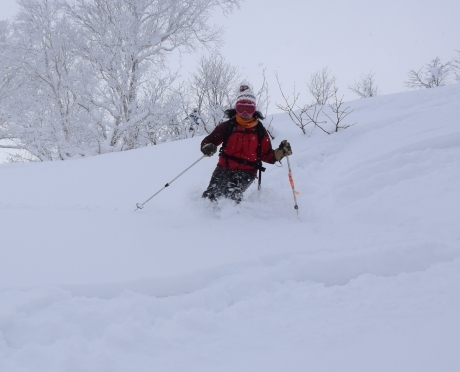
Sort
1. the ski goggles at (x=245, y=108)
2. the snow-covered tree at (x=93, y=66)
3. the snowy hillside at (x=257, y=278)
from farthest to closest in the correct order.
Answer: the snow-covered tree at (x=93, y=66), the ski goggles at (x=245, y=108), the snowy hillside at (x=257, y=278)

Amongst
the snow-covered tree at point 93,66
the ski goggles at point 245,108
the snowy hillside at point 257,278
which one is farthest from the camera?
the snow-covered tree at point 93,66

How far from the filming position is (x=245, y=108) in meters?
4.03

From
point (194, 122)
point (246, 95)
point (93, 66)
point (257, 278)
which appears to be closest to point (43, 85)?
point (93, 66)

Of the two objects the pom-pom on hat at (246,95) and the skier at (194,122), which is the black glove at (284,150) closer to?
the pom-pom on hat at (246,95)

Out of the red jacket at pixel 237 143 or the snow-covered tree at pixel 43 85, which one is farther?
the snow-covered tree at pixel 43 85

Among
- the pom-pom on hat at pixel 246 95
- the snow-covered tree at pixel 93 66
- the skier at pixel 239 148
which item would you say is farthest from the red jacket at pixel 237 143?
the snow-covered tree at pixel 93 66

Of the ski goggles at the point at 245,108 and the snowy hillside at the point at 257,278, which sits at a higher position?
the ski goggles at the point at 245,108

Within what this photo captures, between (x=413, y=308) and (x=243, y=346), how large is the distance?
956 mm

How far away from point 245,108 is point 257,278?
227 centimetres

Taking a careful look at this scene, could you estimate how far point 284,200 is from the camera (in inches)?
170

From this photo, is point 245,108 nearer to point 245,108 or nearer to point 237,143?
point 245,108

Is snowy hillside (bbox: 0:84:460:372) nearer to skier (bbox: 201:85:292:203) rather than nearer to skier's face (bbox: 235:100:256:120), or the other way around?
skier (bbox: 201:85:292:203)

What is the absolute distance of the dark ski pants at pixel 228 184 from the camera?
13.5 feet

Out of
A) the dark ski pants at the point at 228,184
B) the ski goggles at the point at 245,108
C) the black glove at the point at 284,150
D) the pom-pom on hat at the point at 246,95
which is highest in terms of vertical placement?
the pom-pom on hat at the point at 246,95
